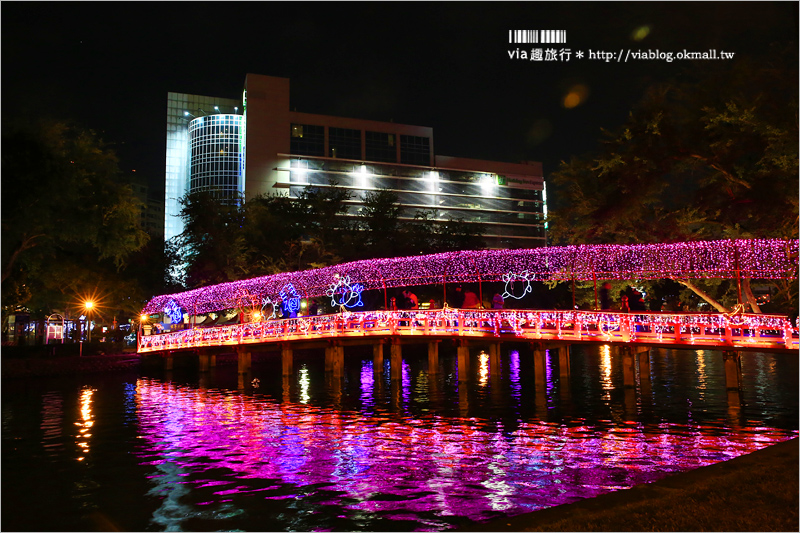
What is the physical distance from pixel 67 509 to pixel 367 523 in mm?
5768

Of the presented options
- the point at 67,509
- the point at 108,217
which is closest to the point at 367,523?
the point at 67,509

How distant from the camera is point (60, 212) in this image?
1108 inches

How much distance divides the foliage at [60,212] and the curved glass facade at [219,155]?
7164cm

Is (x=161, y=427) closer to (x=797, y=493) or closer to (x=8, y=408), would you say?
(x=8, y=408)

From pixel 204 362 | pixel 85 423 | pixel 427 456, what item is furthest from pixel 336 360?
pixel 427 456

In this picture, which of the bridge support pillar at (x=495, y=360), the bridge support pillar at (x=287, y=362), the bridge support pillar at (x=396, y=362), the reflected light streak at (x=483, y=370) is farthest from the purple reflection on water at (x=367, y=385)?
the bridge support pillar at (x=495, y=360)

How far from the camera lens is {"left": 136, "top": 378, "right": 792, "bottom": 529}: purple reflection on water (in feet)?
37.0

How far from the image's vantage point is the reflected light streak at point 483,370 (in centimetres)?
2994

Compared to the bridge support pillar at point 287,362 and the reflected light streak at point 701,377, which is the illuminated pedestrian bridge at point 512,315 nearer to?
the bridge support pillar at point 287,362

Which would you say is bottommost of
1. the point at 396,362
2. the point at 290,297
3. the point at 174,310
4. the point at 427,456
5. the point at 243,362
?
the point at 427,456

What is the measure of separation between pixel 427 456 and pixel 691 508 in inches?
300

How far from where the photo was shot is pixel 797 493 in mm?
7715

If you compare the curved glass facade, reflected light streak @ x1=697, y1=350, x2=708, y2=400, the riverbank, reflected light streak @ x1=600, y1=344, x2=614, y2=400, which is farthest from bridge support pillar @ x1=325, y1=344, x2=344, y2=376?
the curved glass facade

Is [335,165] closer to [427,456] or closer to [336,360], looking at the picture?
[336,360]
